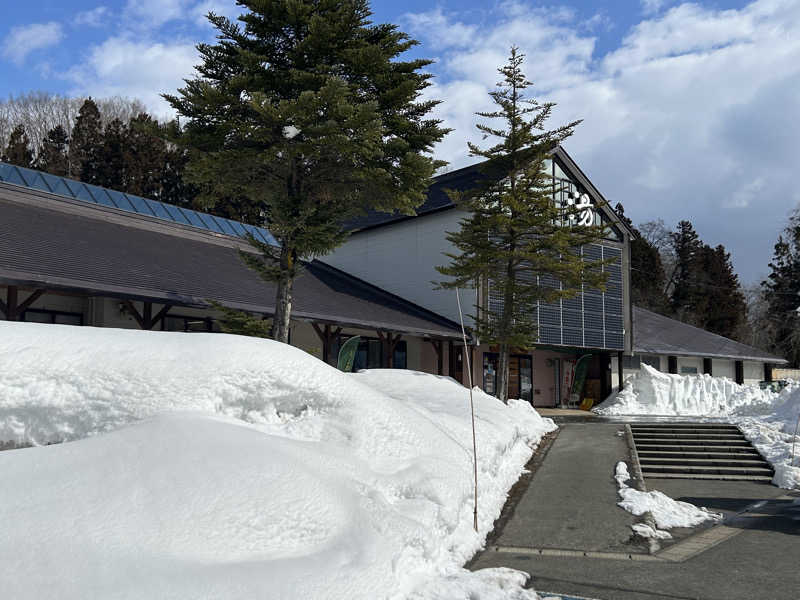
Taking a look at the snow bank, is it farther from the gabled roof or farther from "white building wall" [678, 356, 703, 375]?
the gabled roof

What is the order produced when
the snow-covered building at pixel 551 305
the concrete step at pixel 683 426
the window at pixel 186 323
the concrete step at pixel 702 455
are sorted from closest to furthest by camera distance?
the concrete step at pixel 702 455 < the window at pixel 186 323 < the concrete step at pixel 683 426 < the snow-covered building at pixel 551 305

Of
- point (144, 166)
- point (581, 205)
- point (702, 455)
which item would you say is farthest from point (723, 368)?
point (144, 166)

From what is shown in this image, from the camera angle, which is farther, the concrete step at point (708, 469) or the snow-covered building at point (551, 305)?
the snow-covered building at point (551, 305)

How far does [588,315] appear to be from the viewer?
2908cm

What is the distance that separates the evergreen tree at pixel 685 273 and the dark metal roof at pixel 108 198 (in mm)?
40395

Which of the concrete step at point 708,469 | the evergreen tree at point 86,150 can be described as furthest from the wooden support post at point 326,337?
the evergreen tree at point 86,150

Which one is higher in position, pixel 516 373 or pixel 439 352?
pixel 439 352

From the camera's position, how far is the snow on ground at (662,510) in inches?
354

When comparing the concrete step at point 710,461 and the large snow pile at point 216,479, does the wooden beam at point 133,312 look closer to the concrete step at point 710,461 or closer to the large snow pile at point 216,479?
the large snow pile at point 216,479

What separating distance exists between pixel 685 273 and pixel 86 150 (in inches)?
1823

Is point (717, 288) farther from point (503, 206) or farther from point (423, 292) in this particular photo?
point (503, 206)

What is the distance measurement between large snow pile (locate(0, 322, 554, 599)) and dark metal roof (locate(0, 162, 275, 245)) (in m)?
10.8

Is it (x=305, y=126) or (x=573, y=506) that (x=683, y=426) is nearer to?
(x=573, y=506)

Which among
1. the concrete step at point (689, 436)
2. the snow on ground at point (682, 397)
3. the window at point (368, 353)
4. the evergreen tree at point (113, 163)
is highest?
the evergreen tree at point (113, 163)
